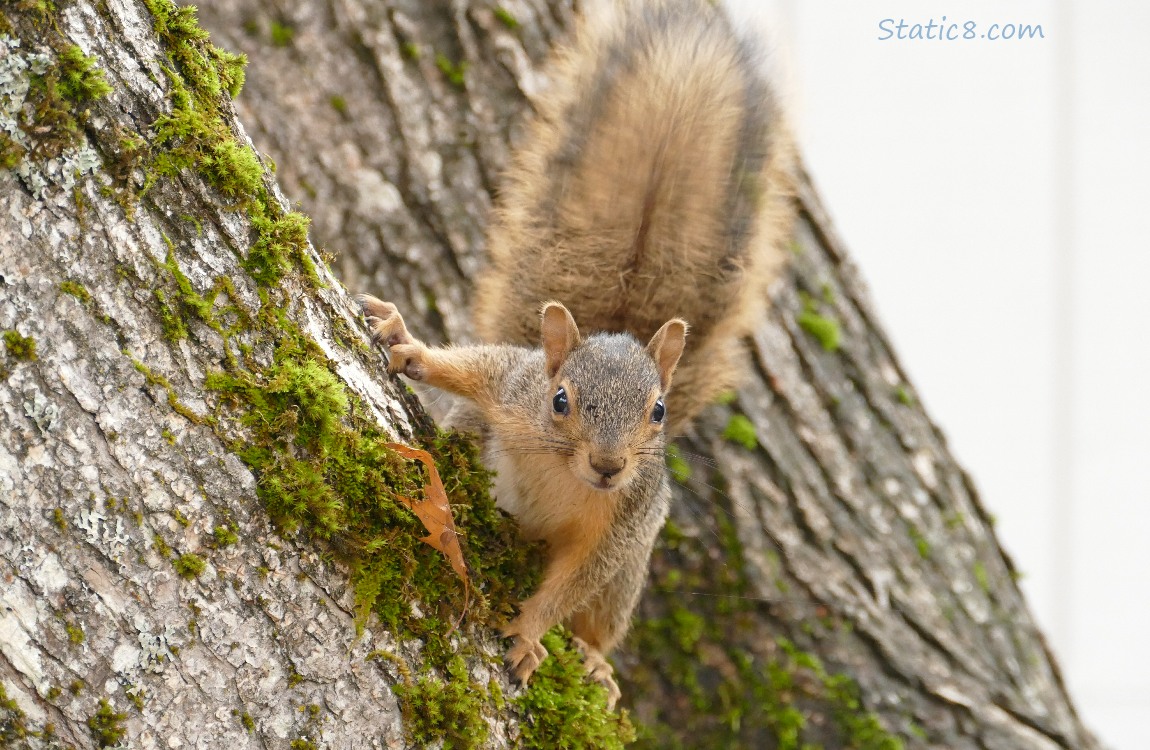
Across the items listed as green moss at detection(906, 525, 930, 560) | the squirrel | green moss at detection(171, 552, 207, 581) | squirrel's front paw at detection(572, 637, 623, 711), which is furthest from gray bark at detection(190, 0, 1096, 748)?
green moss at detection(171, 552, 207, 581)

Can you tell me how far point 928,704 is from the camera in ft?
7.84

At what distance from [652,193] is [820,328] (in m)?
0.69

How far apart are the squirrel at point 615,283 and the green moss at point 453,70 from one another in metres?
0.31

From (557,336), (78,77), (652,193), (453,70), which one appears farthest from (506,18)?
(78,77)

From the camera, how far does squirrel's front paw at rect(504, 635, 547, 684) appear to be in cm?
153

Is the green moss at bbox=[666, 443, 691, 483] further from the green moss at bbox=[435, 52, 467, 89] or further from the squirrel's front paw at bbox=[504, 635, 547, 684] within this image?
the green moss at bbox=[435, 52, 467, 89]

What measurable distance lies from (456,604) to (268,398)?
1.29ft

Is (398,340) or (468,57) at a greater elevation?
(468,57)

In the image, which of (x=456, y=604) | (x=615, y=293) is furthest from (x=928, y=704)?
(x=456, y=604)

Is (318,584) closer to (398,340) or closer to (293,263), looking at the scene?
(293,263)

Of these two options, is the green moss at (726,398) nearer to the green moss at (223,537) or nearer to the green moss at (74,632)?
the green moss at (223,537)

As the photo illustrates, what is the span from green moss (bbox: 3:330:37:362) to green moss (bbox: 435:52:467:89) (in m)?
1.64

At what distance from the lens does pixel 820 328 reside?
258 centimetres

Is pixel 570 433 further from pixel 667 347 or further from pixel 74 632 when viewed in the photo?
pixel 74 632
